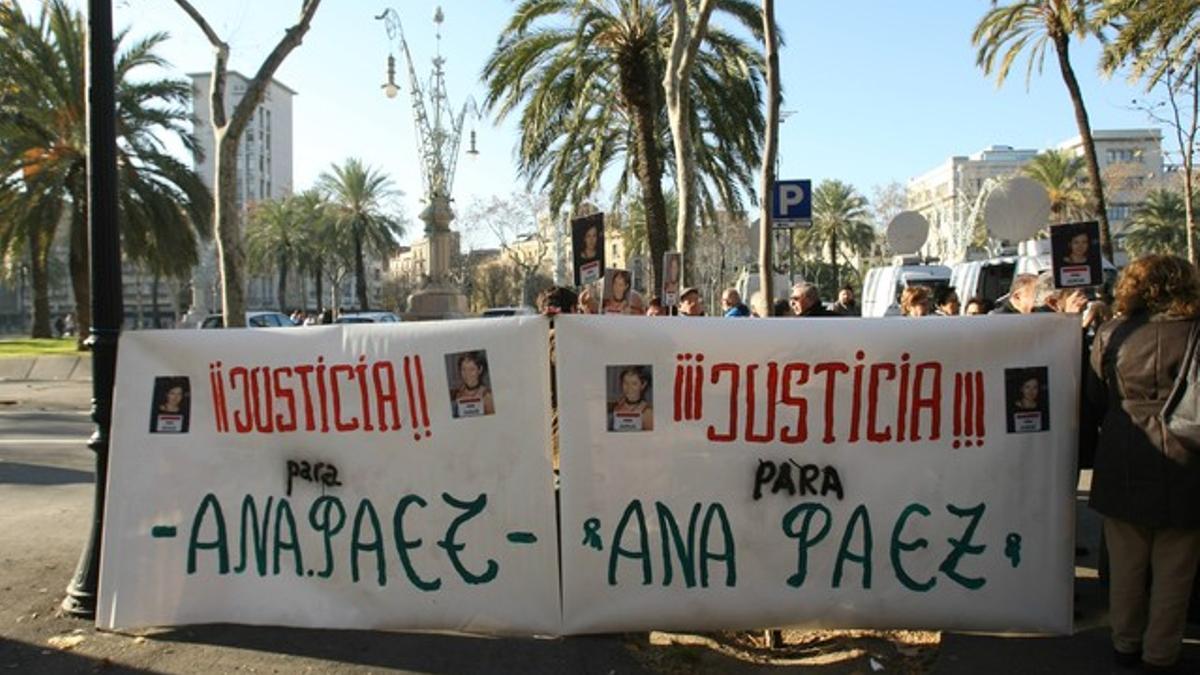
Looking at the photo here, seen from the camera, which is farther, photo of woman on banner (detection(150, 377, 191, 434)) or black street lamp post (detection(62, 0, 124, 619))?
black street lamp post (detection(62, 0, 124, 619))

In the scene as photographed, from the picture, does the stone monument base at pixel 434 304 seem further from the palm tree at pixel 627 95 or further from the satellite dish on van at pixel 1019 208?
the satellite dish on van at pixel 1019 208

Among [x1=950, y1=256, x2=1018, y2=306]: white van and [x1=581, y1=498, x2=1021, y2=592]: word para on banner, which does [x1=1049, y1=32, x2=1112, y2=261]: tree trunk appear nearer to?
[x1=950, y1=256, x2=1018, y2=306]: white van

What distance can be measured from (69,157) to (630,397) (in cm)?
2588

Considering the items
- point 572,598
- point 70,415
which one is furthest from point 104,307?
point 70,415

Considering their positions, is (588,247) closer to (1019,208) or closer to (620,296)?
(620,296)

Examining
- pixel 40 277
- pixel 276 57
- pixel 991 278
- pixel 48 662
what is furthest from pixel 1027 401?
pixel 40 277

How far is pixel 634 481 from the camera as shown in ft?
14.0

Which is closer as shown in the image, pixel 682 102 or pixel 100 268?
pixel 100 268

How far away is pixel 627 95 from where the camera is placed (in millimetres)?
18594

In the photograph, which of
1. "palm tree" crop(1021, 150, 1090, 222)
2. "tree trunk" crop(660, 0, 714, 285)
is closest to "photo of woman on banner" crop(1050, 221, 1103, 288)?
"tree trunk" crop(660, 0, 714, 285)

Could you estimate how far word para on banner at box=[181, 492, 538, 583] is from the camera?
434 centimetres

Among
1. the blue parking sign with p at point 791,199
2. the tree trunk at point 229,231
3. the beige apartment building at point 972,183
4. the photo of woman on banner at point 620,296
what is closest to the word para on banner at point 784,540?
the photo of woman on banner at point 620,296

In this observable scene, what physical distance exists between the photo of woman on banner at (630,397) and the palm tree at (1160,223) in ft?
194

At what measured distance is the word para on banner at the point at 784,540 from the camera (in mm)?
4277
